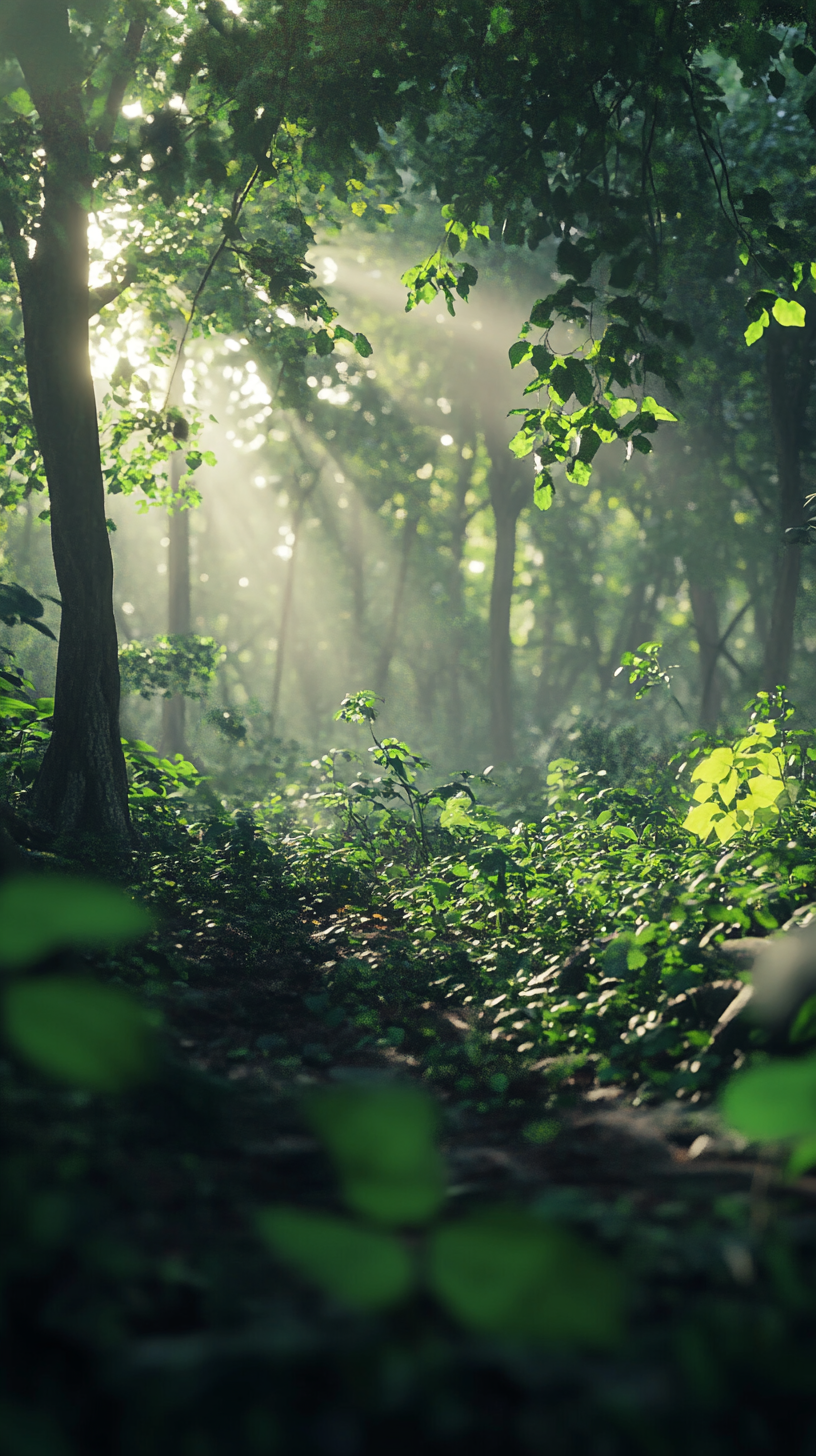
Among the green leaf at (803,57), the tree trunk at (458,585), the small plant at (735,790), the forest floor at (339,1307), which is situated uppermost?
the tree trunk at (458,585)

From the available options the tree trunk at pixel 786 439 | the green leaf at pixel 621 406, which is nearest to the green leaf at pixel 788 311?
the green leaf at pixel 621 406

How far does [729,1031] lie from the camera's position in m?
2.74

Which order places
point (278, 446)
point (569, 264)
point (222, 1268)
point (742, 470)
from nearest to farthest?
point (222, 1268)
point (569, 264)
point (742, 470)
point (278, 446)

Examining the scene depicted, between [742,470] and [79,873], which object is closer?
[79,873]

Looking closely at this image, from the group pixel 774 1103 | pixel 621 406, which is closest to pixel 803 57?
pixel 621 406

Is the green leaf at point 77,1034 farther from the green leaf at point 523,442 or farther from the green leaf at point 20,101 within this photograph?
the green leaf at point 20,101

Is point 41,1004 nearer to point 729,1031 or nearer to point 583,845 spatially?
point 729,1031

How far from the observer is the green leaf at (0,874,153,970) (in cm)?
105

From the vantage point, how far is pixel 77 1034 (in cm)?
108

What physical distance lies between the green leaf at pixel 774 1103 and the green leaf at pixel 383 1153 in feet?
1.27

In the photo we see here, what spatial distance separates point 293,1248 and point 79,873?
4.24 m

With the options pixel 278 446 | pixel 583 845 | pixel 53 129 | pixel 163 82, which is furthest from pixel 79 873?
pixel 278 446

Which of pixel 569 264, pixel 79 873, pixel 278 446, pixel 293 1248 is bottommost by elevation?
pixel 293 1248

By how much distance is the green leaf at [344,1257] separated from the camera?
40.1 inches
